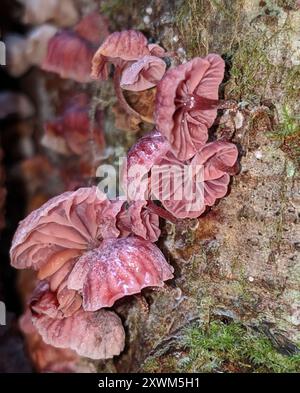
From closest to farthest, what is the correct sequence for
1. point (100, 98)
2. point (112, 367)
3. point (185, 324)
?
1. point (185, 324)
2. point (112, 367)
3. point (100, 98)

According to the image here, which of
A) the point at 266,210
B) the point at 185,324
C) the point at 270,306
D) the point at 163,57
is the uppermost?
the point at 163,57

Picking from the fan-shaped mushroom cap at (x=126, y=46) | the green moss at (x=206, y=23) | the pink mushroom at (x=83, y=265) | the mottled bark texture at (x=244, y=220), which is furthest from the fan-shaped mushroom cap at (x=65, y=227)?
the green moss at (x=206, y=23)

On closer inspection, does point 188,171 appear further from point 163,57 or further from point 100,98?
point 100,98

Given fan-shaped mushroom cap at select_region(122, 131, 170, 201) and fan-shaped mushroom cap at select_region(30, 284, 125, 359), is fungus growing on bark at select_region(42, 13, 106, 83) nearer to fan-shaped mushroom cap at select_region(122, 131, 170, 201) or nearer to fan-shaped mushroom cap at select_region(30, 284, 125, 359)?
fan-shaped mushroom cap at select_region(122, 131, 170, 201)

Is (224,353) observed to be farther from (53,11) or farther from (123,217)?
(53,11)

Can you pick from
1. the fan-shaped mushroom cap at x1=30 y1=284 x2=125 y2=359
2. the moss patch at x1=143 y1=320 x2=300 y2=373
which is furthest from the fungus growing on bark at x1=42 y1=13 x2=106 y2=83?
the moss patch at x1=143 y1=320 x2=300 y2=373
